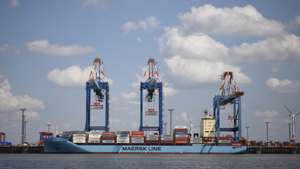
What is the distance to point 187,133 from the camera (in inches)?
5167

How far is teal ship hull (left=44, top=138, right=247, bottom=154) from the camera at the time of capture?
129 m

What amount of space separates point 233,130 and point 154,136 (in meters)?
19.7

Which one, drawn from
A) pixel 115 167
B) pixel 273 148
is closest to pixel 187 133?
pixel 273 148

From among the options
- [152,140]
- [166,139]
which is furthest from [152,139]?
[166,139]

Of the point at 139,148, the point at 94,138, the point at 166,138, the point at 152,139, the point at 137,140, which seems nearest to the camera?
the point at 94,138

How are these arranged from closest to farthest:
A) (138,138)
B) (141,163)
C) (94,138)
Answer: (141,163) → (94,138) → (138,138)

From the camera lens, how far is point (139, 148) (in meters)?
130

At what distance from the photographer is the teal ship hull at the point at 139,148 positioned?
129m

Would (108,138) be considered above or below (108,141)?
above

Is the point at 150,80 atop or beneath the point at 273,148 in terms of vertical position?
atop

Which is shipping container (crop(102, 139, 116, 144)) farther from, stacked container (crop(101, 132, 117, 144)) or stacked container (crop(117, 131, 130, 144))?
stacked container (crop(117, 131, 130, 144))

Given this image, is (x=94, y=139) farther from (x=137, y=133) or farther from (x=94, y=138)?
(x=137, y=133)

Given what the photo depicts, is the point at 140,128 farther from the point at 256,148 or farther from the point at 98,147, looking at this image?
the point at 256,148

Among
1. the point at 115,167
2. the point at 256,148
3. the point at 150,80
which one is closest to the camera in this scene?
the point at 115,167
